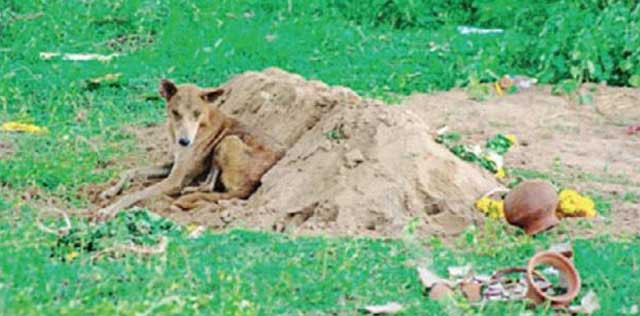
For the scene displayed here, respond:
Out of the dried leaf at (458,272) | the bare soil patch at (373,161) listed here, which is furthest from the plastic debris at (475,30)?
the dried leaf at (458,272)

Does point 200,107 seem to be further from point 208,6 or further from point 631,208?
point 208,6

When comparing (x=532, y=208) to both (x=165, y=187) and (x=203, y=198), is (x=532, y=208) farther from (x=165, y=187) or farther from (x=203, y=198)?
(x=165, y=187)

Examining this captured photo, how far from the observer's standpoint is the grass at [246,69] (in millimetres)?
7633

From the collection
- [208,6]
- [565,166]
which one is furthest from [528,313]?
[208,6]

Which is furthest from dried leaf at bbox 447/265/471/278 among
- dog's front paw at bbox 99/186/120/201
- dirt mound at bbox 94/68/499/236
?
dog's front paw at bbox 99/186/120/201

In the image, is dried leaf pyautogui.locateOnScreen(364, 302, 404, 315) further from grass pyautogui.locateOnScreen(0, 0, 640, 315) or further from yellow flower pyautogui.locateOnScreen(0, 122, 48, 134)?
yellow flower pyautogui.locateOnScreen(0, 122, 48, 134)

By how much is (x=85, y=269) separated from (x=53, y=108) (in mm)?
5376

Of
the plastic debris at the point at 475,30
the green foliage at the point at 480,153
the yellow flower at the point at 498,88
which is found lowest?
the plastic debris at the point at 475,30

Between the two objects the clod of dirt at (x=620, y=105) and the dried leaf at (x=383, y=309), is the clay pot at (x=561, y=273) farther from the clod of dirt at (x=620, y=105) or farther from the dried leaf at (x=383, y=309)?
the clod of dirt at (x=620, y=105)

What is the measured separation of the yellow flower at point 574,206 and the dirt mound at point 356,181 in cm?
53

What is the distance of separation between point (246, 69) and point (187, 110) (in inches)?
135

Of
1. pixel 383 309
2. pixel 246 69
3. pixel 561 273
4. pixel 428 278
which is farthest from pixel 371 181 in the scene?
pixel 246 69

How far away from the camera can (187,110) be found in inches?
439

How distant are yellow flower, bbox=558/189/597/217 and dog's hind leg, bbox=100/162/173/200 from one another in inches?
117
